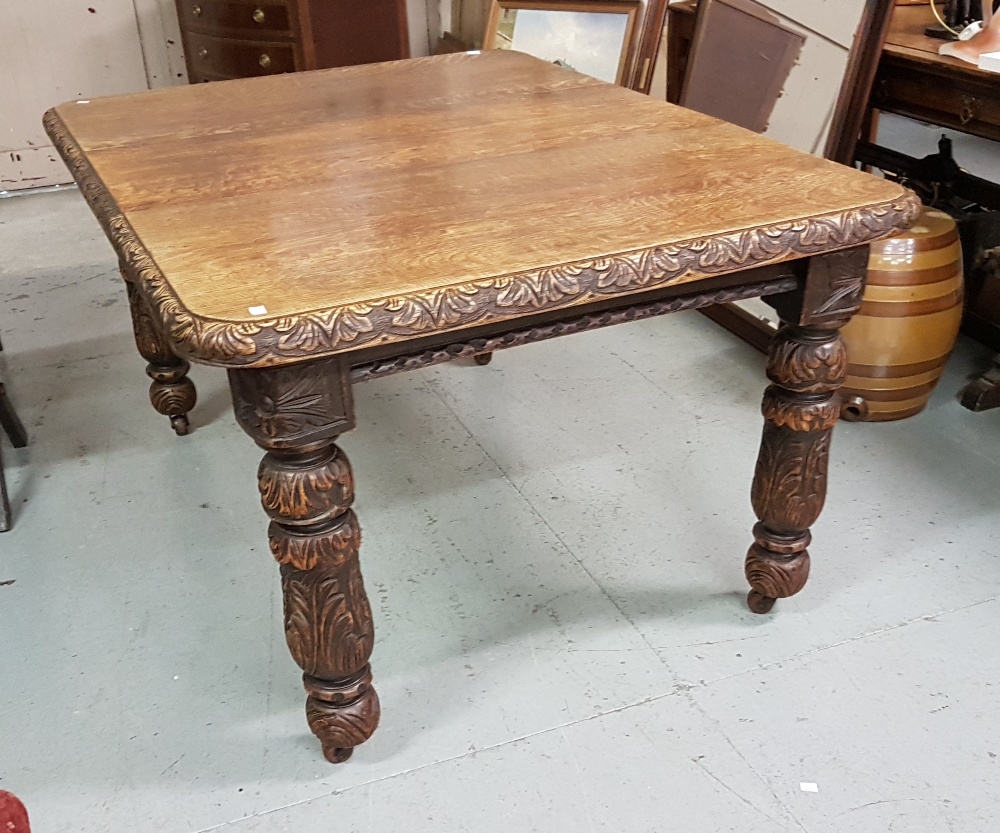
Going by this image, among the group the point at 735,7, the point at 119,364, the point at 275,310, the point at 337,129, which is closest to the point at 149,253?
the point at 275,310

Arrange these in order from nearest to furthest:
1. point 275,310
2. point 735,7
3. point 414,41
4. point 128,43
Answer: point 275,310 → point 735,7 → point 128,43 → point 414,41

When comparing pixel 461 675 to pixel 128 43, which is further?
pixel 128 43

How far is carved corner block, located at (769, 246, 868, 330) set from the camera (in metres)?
1.20

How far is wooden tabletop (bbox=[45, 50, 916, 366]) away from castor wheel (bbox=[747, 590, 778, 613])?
0.59 meters

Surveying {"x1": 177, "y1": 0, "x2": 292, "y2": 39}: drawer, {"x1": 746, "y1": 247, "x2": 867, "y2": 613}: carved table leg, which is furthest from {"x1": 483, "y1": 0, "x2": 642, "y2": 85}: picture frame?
{"x1": 746, "y1": 247, "x2": 867, "y2": 613}: carved table leg

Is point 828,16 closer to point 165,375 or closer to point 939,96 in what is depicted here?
point 939,96

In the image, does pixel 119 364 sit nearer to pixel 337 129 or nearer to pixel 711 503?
pixel 337 129

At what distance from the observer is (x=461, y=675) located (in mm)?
1422

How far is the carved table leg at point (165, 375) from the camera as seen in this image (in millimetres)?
1889

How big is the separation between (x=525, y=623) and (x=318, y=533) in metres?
0.52

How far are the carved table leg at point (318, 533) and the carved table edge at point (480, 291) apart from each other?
8cm

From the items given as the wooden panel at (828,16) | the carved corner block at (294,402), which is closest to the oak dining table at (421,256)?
the carved corner block at (294,402)

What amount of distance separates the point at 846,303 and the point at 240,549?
3.48ft

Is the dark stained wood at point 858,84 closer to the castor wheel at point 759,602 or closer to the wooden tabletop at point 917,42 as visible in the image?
the wooden tabletop at point 917,42
